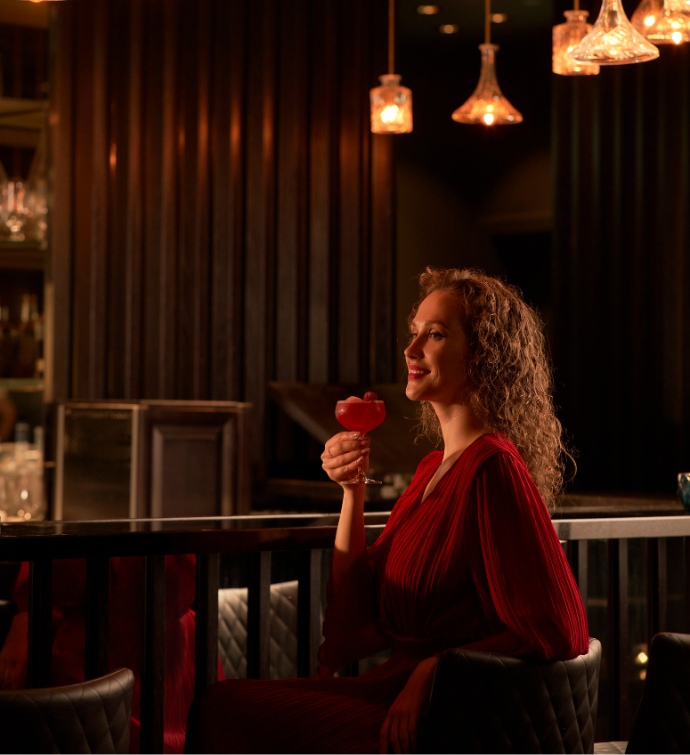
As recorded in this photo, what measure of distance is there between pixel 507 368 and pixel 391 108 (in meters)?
1.91

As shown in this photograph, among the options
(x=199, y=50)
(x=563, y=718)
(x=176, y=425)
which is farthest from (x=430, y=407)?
(x=199, y=50)

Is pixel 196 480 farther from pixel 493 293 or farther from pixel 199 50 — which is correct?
pixel 493 293

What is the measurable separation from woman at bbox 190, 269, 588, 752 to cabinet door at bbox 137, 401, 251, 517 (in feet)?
6.48

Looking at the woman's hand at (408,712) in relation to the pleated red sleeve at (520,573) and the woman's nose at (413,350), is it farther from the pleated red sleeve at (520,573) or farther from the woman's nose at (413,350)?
the woman's nose at (413,350)

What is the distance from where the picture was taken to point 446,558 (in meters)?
1.94

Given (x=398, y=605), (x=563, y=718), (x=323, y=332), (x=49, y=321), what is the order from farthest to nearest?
(x=323, y=332), (x=49, y=321), (x=398, y=605), (x=563, y=718)

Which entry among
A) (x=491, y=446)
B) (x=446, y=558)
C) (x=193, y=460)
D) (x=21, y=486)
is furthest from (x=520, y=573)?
(x=21, y=486)

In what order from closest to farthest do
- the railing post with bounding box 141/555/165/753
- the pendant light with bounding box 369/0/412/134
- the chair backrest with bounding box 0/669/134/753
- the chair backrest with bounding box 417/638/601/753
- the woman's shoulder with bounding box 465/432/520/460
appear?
the chair backrest with bounding box 0/669/134/753, the chair backrest with bounding box 417/638/601/753, the woman's shoulder with bounding box 465/432/520/460, the railing post with bounding box 141/555/165/753, the pendant light with bounding box 369/0/412/134

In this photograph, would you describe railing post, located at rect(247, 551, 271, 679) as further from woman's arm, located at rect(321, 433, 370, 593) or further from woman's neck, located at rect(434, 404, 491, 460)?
woman's neck, located at rect(434, 404, 491, 460)

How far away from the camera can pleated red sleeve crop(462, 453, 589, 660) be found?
1.85 m

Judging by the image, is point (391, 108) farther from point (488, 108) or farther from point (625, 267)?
point (625, 267)

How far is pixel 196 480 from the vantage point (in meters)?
4.17

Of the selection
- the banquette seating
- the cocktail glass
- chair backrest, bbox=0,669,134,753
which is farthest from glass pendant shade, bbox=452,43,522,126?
chair backrest, bbox=0,669,134,753

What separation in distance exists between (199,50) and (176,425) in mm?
1631
